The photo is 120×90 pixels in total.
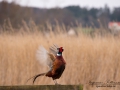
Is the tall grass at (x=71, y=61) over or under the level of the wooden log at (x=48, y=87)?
under

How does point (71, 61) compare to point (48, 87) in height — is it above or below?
below

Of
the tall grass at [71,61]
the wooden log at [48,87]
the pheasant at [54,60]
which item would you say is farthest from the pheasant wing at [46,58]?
the tall grass at [71,61]

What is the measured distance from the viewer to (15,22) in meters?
17.2

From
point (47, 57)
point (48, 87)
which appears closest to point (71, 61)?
point (47, 57)

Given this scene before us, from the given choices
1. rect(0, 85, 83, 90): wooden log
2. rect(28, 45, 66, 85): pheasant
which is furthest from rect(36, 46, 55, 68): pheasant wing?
rect(0, 85, 83, 90): wooden log

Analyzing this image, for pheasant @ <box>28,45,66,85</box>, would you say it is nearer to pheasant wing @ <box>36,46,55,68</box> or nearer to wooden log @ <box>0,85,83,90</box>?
pheasant wing @ <box>36,46,55,68</box>

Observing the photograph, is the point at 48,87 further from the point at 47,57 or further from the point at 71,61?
the point at 71,61

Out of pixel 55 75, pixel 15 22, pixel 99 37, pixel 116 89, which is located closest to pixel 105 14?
pixel 15 22

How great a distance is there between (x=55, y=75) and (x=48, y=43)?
9.28ft

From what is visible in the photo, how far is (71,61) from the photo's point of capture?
16.6 feet

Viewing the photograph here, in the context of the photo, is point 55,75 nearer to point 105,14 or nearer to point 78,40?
point 78,40

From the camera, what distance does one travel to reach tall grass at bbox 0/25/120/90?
16.3ft

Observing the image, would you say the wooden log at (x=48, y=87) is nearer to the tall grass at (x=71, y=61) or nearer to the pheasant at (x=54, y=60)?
the pheasant at (x=54, y=60)

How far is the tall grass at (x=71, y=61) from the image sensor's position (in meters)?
4.96
